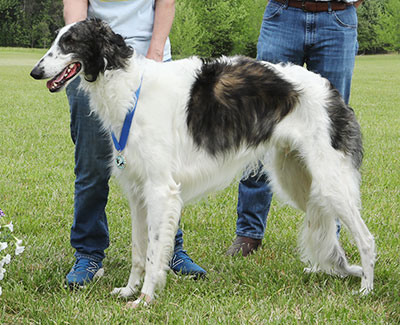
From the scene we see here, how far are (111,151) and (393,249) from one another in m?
2.44

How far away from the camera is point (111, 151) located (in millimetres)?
3850

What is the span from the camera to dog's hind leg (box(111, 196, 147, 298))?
3771 mm

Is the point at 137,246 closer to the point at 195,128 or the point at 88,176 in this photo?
the point at 88,176

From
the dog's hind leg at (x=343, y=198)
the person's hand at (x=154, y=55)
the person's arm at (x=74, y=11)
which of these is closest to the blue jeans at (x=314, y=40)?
the dog's hind leg at (x=343, y=198)

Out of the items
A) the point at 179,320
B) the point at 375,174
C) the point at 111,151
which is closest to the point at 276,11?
the point at 111,151

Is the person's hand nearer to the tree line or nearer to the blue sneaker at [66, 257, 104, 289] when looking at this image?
the blue sneaker at [66, 257, 104, 289]

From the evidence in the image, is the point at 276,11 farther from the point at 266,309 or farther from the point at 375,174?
the point at 375,174

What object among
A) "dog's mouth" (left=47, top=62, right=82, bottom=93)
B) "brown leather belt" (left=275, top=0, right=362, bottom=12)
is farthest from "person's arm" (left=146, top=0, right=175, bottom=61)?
"brown leather belt" (left=275, top=0, right=362, bottom=12)

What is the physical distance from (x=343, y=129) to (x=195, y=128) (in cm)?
101

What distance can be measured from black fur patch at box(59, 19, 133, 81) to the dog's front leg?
82cm

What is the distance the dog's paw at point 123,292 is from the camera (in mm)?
3658

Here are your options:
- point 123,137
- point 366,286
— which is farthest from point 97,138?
point 366,286

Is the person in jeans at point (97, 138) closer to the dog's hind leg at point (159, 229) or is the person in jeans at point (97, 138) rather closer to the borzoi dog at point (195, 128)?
the borzoi dog at point (195, 128)

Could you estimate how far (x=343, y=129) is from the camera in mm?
3656
